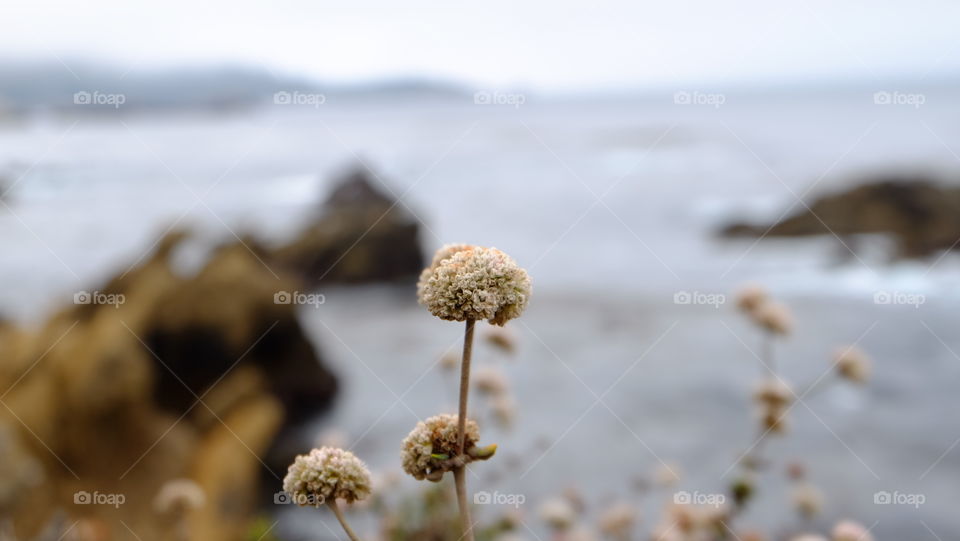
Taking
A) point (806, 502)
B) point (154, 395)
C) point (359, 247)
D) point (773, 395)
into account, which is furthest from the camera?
point (359, 247)

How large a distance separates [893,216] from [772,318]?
13565 millimetres

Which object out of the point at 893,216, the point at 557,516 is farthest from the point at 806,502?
the point at 893,216

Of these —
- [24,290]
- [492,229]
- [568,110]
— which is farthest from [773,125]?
[24,290]

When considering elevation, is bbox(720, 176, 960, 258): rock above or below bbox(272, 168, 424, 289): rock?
above

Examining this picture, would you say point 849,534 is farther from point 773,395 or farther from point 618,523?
point 618,523

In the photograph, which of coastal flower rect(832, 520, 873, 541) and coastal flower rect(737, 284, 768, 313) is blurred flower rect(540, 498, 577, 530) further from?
coastal flower rect(832, 520, 873, 541)

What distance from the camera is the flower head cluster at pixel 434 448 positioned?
98cm

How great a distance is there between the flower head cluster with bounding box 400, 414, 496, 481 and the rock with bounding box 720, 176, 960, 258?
14902 mm

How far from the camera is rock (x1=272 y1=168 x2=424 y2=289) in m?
11.5

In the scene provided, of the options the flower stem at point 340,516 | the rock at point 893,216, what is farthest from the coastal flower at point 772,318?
the rock at point 893,216

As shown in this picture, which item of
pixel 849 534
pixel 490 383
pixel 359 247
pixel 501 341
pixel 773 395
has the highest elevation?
pixel 359 247

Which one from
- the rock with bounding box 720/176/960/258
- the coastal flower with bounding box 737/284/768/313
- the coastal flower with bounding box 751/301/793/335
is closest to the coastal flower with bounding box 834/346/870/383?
the coastal flower with bounding box 751/301/793/335

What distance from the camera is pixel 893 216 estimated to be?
1507 cm

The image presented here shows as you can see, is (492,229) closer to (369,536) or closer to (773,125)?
(369,536)
